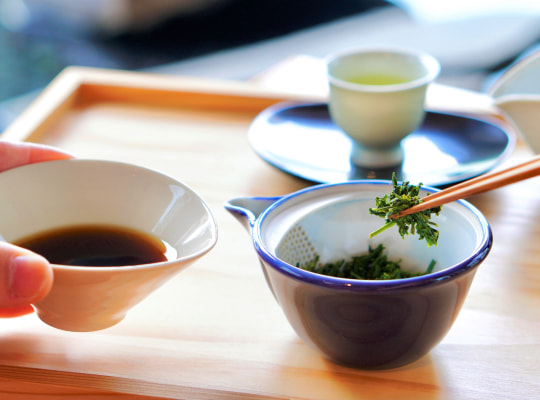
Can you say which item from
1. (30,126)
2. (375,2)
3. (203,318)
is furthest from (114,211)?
(375,2)

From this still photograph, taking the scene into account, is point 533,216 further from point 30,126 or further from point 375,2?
point 375,2

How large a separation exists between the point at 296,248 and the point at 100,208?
237 millimetres

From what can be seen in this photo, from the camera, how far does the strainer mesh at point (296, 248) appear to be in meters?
0.61

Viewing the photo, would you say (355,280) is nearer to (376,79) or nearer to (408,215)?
(408,215)

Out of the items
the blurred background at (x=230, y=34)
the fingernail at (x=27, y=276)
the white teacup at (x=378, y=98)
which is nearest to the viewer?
the fingernail at (x=27, y=276)

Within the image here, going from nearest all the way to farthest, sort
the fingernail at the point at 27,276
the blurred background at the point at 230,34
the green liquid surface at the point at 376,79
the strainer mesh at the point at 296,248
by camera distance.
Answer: the fingernail at the point at 27,276 < the strainer mesh at the point at 296,248 < the green liquid surface at the point at 376,79 < the blurred background at the point at 230,34

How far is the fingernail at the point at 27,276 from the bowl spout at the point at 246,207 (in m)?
0.20

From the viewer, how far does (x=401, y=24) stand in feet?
9.96

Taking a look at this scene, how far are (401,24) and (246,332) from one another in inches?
104

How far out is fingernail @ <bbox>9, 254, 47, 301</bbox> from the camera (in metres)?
0.51

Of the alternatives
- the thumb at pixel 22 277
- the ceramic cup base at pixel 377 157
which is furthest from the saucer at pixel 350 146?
the thumb at pixel 22 277

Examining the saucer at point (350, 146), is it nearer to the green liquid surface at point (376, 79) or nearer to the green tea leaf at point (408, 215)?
the green liquid surface at point (376, 79)

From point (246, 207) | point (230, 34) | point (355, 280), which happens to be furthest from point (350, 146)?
point (230, 34)

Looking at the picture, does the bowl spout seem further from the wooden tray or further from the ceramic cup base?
the ceramic cup base
